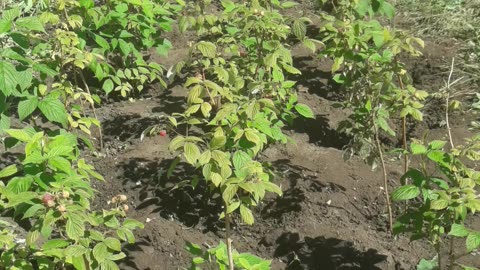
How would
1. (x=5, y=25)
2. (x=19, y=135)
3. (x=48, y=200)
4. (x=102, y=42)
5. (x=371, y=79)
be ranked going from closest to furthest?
(x=48, y=200) → (x=19, y=135) → (x=5, y=25) → (x=371, y=79) → (x=102, y=42)

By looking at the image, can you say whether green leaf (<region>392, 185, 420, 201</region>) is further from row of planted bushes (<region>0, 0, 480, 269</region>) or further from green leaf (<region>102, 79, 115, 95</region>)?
green leaf (<region>102, 79, 115, 95</region>)

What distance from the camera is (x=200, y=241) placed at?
3.46 meters

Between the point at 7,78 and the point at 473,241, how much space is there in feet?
6.64

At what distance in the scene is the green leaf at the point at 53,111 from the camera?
2922 millimetres

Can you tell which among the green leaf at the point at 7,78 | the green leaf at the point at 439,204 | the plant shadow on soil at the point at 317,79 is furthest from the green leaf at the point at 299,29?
the green leaf at the point at 7,78

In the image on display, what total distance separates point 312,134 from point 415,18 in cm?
202

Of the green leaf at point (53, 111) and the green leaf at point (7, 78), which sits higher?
the green leaf at point (7, 78)

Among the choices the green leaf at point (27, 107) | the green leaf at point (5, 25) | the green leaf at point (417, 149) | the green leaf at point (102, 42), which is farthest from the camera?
the green leaf at point (102, 42)

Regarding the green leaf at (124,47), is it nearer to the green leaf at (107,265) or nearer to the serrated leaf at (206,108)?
the serrated leaf at (206,108)

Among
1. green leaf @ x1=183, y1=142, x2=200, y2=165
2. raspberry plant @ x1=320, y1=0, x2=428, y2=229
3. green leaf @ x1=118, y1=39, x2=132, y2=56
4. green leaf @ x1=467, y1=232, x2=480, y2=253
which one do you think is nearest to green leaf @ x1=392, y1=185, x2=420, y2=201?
green leaf @ x1=467, y1=232, x2=480, y2=253

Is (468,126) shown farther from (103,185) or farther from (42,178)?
(42,178)

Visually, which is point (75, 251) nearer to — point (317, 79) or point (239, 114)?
point (239, 114)

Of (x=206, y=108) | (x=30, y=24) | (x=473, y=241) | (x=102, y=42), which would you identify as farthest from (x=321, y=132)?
(x=30, y=24)

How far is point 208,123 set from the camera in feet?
8.87
